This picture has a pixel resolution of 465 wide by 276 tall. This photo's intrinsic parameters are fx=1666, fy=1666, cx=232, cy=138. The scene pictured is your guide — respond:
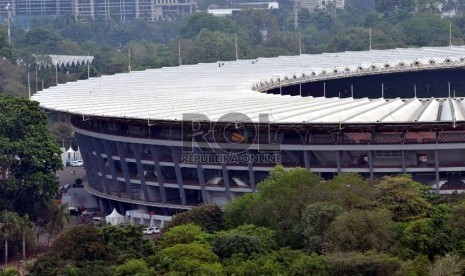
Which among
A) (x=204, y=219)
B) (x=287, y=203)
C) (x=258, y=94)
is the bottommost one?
(x=204, y=219)

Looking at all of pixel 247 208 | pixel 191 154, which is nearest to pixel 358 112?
pixel 191 154

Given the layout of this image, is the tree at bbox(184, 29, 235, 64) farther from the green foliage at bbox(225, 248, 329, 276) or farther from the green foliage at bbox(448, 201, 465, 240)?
the green foliage at bbox(225, 248, 329, 276)

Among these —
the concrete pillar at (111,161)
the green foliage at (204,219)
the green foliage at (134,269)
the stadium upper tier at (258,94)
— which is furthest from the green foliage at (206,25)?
the green foliage at (134,269)

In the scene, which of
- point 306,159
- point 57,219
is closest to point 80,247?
point 57,219

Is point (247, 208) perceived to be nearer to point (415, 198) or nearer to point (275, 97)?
point (415, 198)

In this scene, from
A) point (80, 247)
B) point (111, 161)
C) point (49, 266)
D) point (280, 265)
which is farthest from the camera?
point (111, 161)

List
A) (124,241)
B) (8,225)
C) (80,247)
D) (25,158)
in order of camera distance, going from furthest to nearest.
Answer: (25,158) < (8,225) < (124,241) < (80,247)

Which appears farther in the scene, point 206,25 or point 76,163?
point 206,25

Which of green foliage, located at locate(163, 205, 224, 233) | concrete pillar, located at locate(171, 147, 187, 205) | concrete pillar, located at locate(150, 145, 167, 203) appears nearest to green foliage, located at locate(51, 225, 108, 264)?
green foliage, located at locate(163, 205, 224, 233)

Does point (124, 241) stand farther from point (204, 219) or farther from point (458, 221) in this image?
point (458, 221)
